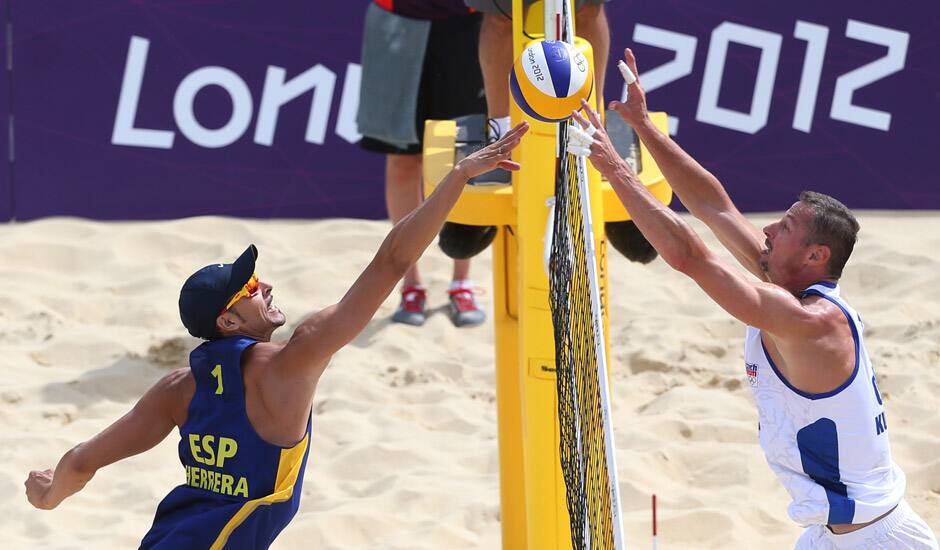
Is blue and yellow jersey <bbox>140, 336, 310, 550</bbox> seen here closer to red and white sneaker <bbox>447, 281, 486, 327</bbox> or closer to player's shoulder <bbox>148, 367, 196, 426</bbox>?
player's shoulder <bbox>148, 367, 196, 426</bbox>

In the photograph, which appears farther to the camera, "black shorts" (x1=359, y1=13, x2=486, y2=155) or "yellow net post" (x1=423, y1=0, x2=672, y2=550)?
"black shorts" (x1=359, y1=13, x2=486, y2=155)

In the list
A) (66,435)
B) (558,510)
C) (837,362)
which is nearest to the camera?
(837,362)

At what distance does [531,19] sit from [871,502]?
161cm

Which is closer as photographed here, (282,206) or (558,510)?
(558,510)

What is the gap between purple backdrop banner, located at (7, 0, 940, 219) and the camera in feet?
24.3

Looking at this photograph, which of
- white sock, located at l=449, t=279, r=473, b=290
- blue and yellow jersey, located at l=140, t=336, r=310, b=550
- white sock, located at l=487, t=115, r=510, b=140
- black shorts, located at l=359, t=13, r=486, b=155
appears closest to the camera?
blue and yellow jersey, located at l=140, t=336, r=310, b=550

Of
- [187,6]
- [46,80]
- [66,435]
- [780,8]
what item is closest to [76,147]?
[46,80]

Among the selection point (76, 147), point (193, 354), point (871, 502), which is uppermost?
point (76, 147)

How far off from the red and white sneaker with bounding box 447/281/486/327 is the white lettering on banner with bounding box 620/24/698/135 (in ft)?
5.02

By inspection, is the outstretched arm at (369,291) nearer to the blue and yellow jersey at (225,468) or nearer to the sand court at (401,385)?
the blue and yellow jersey at (225,468)

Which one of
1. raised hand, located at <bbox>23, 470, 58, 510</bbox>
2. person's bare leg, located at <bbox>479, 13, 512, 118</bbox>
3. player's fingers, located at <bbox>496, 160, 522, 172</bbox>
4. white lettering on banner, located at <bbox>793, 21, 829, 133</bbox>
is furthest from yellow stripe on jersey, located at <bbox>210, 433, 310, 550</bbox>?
white lettering on banner, located at <bbox>793, 21, 829, 133</bbox>

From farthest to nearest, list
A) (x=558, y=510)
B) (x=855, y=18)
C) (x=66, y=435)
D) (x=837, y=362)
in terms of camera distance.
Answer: (x=855, y=18) < (x=66, y=435) < (x=558, y=510) < (x=837, y=362)

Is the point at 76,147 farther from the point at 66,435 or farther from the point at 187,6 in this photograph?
the point at 66,435

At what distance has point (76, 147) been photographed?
24.7 ft
